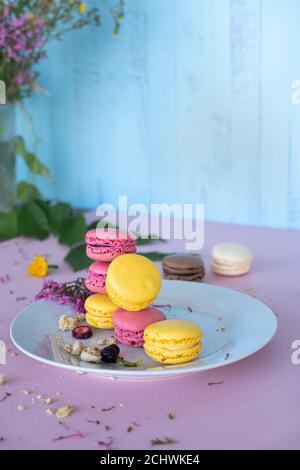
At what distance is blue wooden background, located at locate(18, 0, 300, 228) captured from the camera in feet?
4.10

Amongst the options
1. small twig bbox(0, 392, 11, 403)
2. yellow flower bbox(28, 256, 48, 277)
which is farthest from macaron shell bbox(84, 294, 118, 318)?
yellow flower bbox(28, 256, 48, 277)

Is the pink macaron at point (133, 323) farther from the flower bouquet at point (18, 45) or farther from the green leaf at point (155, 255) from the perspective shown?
the flower bouquet at point (18, 45)

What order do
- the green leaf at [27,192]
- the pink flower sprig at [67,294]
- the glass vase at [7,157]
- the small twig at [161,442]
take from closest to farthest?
the small twig at [161,442] < the pink flower sprig at [67,294] < the glass vase at [7,157] < the green leaf at [27,192]

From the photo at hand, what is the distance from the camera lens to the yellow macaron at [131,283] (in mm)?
648

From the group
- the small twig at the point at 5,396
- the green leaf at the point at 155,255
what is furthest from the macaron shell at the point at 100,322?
the green leaf at the point at 155,255

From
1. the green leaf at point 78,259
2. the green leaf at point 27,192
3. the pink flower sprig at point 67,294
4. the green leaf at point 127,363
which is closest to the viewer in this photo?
the green leaf at point 127,363

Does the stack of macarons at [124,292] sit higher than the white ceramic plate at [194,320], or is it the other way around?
the stack of macarons at [124,292]

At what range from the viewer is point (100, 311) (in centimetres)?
71

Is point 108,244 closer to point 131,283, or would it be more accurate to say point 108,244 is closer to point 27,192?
point 131,283

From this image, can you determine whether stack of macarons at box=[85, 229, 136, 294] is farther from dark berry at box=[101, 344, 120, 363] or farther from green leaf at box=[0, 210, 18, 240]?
green leaf at box=[0, 210, 18, 240]

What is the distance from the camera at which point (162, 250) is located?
1.14 m

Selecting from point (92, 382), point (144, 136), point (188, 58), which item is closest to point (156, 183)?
point (144, 136)

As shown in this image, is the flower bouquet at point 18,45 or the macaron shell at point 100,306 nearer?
the macaron shell at point 100,306

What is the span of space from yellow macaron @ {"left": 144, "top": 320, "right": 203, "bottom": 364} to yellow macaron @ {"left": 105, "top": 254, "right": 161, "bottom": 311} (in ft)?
0.13
